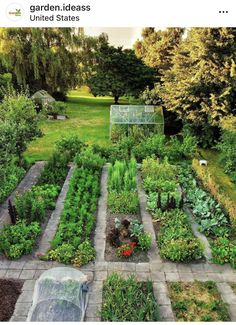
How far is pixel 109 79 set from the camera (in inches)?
1231

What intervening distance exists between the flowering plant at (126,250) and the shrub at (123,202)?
2225mm

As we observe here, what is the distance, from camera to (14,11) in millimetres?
5613

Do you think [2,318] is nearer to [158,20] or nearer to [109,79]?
[158,20]

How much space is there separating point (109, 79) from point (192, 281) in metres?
24.1

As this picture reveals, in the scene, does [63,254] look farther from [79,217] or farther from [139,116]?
[139,116]

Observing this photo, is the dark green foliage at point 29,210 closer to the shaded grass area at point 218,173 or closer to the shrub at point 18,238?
the shrub at point 18,238

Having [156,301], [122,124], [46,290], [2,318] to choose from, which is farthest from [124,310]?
[122,124]

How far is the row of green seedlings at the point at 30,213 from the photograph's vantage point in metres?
10.1

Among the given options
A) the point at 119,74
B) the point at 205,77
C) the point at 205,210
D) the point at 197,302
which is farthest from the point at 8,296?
the point at 119,74

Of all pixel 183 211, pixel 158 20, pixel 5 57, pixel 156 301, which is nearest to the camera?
pixel 158 20

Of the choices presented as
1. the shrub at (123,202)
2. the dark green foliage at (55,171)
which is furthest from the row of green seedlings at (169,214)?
the dark green foliage at (55,171)

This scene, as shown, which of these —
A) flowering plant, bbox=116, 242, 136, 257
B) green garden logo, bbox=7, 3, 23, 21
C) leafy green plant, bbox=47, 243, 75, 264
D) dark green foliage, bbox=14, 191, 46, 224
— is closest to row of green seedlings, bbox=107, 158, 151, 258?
flowering plant, bbox=116, 242, 136, 257

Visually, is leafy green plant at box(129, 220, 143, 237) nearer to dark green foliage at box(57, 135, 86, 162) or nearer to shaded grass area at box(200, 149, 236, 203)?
shaded grass area at box(200, 149, 236, 203)

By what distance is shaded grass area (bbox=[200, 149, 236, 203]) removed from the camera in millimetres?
14902
